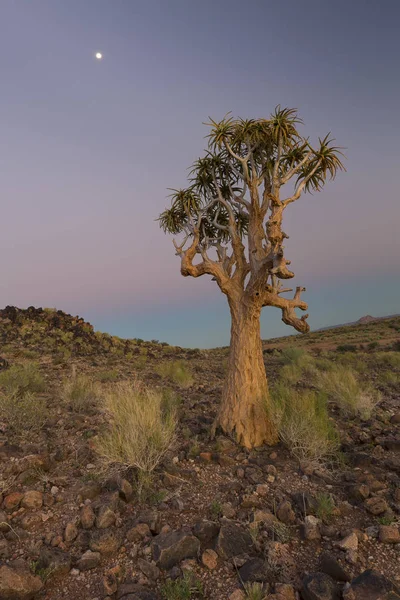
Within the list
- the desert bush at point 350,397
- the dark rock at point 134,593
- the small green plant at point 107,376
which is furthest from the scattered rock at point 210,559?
the small green plant at point 107,376

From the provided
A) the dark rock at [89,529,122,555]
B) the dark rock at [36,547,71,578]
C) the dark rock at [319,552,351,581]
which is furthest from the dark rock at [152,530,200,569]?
the dark rock at [319,552,351,581]

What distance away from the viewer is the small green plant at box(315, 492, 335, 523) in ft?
15.6

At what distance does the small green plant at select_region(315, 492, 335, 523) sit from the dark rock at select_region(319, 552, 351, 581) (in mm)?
909

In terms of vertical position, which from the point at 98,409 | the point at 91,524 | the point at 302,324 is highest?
the point at 302,324

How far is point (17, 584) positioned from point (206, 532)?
2.05 m

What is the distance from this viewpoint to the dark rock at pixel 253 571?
12.0ft

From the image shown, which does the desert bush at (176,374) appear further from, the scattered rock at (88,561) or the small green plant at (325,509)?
the scattered rock at (88,561)

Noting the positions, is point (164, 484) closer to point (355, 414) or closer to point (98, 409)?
point (98, 409)

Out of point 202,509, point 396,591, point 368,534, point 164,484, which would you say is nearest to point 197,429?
point 164,484

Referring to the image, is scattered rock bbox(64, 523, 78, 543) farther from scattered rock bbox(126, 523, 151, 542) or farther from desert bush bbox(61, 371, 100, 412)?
desert bush bbox(61, 371, 100, 412)

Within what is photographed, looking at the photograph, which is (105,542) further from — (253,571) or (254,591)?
(254,591)

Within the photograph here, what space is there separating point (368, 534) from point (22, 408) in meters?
7.23

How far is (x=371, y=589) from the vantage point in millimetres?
3318

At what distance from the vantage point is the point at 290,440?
7.05m
